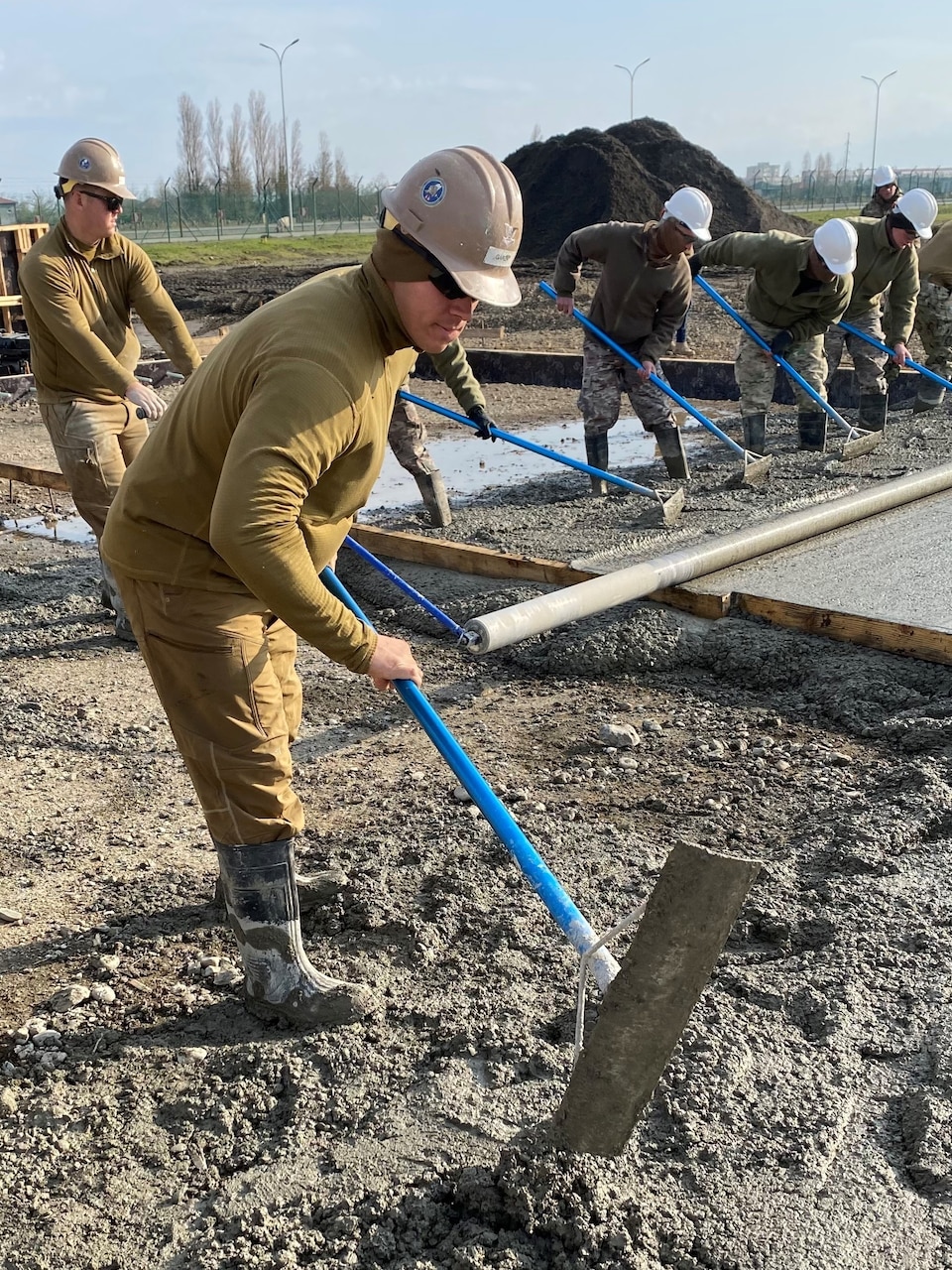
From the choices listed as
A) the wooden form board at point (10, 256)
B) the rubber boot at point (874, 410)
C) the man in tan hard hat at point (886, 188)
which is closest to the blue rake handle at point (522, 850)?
the rubber boot at point (874, 410)

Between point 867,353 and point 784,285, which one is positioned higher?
point 784,285

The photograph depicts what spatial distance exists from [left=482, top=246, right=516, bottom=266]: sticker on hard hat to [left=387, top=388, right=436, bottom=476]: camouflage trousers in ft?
14.4

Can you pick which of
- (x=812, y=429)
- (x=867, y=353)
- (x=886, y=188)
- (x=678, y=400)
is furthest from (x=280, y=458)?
(x=886, y=188)

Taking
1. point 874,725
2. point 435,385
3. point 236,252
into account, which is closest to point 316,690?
point 874,725

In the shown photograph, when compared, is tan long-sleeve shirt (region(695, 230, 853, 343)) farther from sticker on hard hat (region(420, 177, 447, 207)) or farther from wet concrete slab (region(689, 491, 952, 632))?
sticker on hard hat (region(420, 177, 447, 207))

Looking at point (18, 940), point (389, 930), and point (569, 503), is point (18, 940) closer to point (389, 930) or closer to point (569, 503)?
point (389, 930)

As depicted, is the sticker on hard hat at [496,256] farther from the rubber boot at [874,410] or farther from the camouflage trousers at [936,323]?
the camouflage trousers at [936,323]

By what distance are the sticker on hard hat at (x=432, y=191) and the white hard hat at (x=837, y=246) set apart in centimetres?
619

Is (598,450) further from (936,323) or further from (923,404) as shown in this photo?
(936,323)

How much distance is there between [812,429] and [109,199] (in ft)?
18.3

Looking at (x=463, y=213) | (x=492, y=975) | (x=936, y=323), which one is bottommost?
(x=492, y=975)

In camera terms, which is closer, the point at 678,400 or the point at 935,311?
the point at 678,400

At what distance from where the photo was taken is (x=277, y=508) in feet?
7.32

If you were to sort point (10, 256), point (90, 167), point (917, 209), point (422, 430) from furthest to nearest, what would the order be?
point (10, 256) < point (917, 209) < point (422, 430) < point (90, 167)
